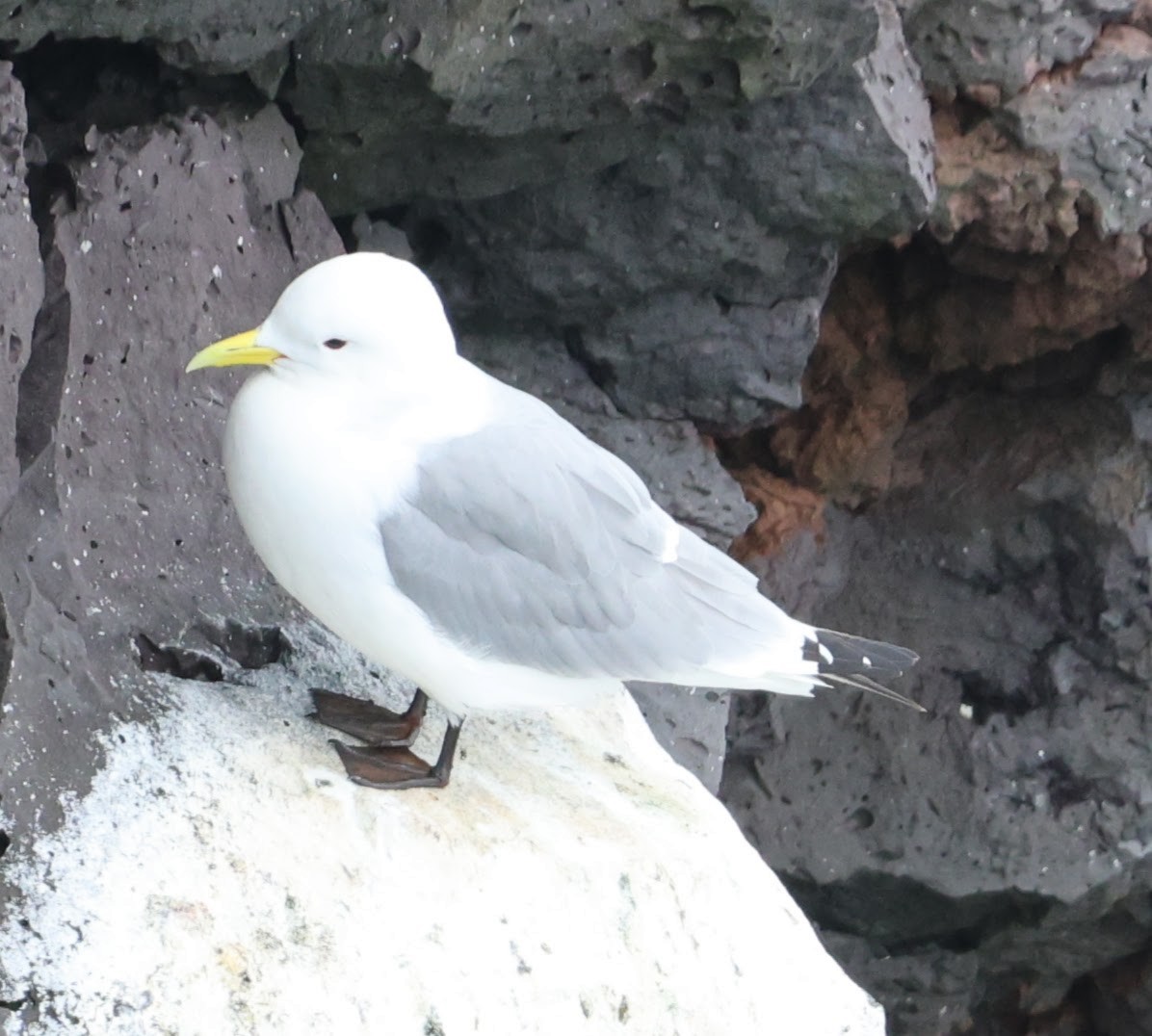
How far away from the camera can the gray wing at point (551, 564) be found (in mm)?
1910

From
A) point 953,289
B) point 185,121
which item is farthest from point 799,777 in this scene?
point 185,121

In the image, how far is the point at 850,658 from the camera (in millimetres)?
2240

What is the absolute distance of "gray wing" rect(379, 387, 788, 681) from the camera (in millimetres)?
1910

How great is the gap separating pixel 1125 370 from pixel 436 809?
2489 mm

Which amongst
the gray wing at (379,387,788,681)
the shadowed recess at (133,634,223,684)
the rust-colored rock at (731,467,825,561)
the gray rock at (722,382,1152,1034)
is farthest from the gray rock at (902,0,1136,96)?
the shadowed recess at (133,634,223,684)

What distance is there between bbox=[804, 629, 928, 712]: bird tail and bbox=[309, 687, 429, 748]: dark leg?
0.54 m

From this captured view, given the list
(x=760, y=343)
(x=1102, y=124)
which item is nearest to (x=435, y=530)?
(x=760, y=343)

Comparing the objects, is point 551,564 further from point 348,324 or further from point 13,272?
point 13,272

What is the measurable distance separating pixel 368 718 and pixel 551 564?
1.15ft

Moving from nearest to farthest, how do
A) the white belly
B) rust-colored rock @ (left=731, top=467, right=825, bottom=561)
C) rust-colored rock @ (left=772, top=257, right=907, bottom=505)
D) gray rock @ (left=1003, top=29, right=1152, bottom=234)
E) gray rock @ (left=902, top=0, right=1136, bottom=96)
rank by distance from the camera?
the white belly
gray rock @ (left=902, top=0, right=1136, bottom=96)
gray rock @ (left=1003, top=29, right=1152, bottom=234)
rust-colored rock @ (left=772, top=257, right=907, bottom=505)
rust-colored rock @ (left=731, top=467, right=825, bottom=561)

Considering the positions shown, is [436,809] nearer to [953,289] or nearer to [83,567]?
[83,567]

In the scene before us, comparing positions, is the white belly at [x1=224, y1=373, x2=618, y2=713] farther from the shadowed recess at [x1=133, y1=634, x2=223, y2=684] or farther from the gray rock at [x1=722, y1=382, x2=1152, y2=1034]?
the gray rock at [x1=722, y1=382, x2=1152, y2=1034]

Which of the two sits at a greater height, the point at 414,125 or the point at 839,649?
the point at 414,125

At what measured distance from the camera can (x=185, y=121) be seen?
Answer: 2.39 meters
